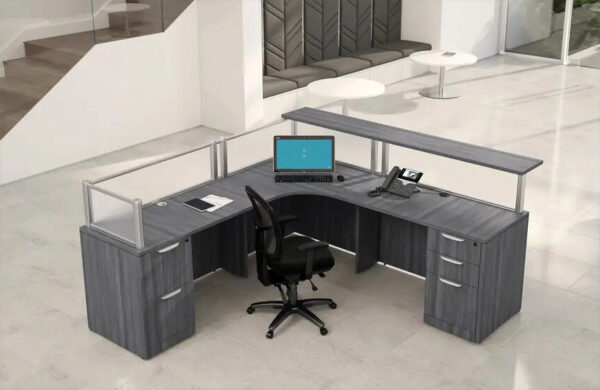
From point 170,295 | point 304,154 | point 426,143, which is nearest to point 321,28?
point 304,154

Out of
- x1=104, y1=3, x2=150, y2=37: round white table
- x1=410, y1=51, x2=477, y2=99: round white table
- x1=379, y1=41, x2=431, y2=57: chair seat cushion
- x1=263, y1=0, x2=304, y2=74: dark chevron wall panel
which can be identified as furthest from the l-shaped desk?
x1=379, y1=41, x2=431, y2=57: chair seat cushion

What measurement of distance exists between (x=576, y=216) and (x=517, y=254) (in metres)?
2.22

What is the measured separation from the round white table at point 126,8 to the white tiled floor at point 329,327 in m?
1.64

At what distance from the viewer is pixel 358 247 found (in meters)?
6.78

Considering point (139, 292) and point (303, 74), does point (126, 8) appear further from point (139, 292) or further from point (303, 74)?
point (139, 292)

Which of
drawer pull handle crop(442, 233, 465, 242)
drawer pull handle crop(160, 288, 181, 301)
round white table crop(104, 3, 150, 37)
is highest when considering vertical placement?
round white table crop(104, 3, 150, 37)

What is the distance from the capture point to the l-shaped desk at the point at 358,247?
5602 mm

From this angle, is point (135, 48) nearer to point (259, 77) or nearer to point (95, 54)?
point (95, 54)

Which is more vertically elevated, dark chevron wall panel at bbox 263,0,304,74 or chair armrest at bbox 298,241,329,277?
dark chevron wall panel at bbox 263,0,304,74

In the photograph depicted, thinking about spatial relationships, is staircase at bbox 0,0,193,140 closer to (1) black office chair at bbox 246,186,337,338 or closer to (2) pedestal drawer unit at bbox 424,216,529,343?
(1) black office chair at bbox 246,186,337,338

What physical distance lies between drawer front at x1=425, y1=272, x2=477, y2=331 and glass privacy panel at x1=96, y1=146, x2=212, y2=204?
2.03 metres

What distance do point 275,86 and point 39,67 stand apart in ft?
9.63

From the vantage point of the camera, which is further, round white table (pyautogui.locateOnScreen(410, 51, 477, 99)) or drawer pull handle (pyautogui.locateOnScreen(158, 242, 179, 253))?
round white table (pyautogui.locateOnScreen(410, 51, 477, 99))

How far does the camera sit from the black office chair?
577cm
